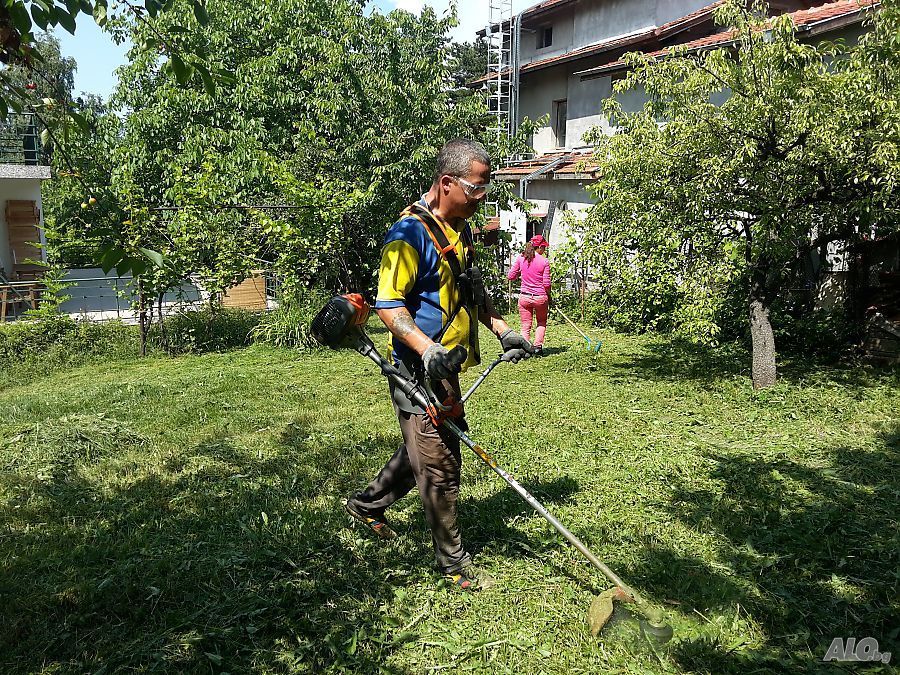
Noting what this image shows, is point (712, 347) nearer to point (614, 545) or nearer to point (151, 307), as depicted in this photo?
point (614, 545)

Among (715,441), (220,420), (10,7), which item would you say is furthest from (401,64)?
(10,7)

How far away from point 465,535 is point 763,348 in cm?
513

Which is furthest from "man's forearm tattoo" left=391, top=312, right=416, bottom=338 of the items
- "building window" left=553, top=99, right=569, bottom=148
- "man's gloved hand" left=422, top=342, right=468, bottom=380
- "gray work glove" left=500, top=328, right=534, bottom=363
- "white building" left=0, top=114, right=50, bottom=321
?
"building window" left=553, top=99, right=569, bottom=148

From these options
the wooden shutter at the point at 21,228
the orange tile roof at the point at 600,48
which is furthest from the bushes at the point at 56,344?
the orange tile roof at the point at 600,48

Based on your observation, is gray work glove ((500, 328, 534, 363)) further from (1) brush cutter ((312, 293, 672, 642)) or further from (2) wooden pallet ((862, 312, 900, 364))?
(2) wooden pallet ((862, 312, 900, 364))

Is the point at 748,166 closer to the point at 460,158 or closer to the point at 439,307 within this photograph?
the point at 460,158

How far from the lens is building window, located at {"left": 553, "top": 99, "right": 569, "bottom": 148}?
2273cm

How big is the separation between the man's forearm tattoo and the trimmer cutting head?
0.30 metres

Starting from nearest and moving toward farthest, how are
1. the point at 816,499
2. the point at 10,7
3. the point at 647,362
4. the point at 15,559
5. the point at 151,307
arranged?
1. the point at 10,7
2. the point at 15,559
3. the point at 816,499
4. the point at 647,362
5. the point at 151,307

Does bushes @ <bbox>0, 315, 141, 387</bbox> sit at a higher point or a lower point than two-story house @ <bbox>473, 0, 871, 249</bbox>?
lower

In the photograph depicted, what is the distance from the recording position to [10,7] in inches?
107

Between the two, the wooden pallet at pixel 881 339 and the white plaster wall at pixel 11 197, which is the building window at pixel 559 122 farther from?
the wooden pallet at pixel 881 339

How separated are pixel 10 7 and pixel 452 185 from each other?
2023mm

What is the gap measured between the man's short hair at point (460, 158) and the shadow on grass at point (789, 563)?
2.40 m
